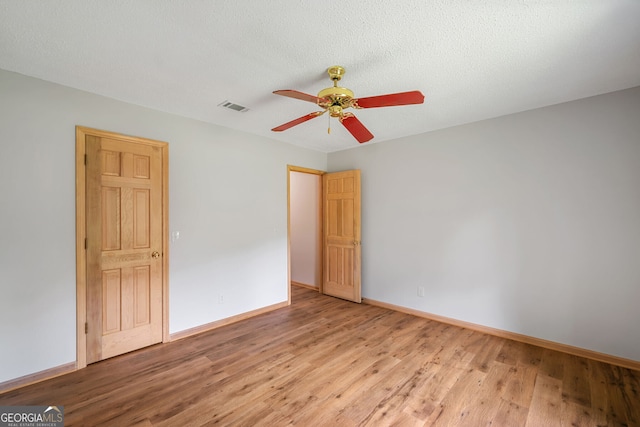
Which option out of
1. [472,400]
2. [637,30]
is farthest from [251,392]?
[637,30]

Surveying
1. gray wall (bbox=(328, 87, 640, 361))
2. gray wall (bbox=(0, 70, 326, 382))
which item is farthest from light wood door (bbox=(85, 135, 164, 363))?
gray wall (bbox=(328, 87, 640, 361))

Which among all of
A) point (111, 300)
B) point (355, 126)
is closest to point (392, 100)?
point (355, 126)

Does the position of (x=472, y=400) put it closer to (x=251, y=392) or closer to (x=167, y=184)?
(x=251, y=392)

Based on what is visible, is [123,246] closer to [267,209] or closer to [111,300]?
[111,300]

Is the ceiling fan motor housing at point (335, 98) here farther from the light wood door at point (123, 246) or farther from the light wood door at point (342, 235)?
the light wood door at point (342, 235)

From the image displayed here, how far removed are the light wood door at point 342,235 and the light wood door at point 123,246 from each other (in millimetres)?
2589

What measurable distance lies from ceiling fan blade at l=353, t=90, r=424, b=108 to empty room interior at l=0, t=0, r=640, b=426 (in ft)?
0.05

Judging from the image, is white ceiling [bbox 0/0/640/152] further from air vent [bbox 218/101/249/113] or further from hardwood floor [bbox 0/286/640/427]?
hardwood floor [bbox 0/286/640/427]

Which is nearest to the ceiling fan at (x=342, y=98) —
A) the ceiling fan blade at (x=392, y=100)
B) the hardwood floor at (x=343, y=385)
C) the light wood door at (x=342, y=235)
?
the ceiling fan blade at (x=392, y=100)

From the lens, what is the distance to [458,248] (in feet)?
11.2

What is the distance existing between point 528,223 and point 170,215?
390 centimetres

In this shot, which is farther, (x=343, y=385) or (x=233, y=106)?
(x=233, y=106)

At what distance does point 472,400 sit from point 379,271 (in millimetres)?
2258

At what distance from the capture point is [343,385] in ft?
7.22
